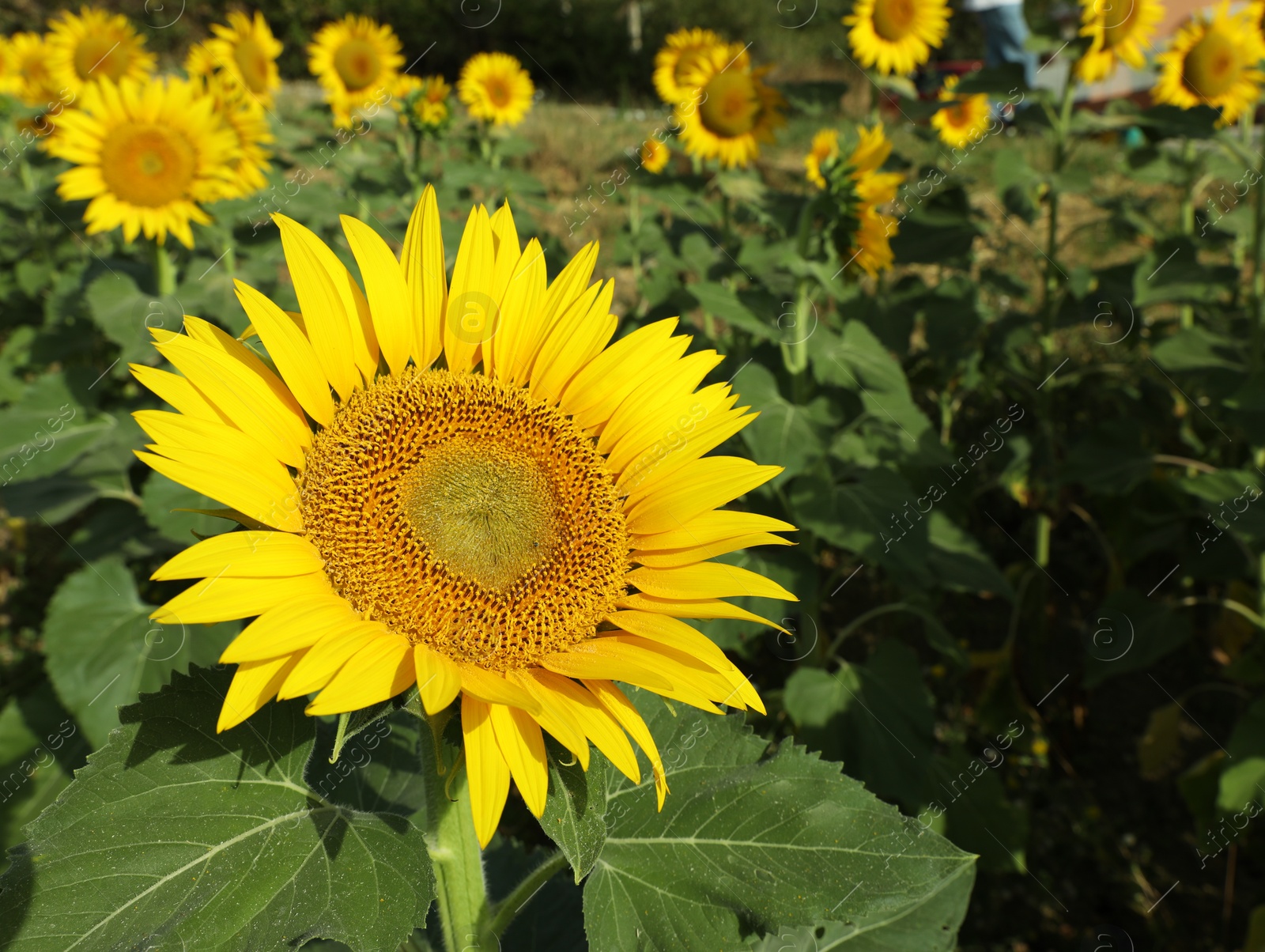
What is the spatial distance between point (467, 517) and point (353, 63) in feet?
19.7

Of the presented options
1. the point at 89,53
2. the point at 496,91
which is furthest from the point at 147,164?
the point at 496,91

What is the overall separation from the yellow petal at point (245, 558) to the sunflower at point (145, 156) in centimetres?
324

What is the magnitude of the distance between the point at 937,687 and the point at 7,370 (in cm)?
484

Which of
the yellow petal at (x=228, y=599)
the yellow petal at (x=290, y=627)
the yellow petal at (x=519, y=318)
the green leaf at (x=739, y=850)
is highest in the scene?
the yellow petal at (x=519, y=318)

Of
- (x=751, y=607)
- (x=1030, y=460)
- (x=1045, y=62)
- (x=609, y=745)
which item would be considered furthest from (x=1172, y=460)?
(x=609, y=745)

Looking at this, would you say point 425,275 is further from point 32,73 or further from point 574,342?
point 32,73

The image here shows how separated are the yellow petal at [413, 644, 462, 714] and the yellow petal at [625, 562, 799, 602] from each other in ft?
1.05

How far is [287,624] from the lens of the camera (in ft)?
3.67

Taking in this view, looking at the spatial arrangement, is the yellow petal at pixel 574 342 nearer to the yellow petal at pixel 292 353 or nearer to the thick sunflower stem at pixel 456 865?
the yellow petal at pixel 292 353

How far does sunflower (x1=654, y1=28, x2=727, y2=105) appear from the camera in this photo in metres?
5.40

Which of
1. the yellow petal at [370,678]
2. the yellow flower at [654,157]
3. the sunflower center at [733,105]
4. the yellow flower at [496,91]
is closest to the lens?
the yellow petal at [370,678]

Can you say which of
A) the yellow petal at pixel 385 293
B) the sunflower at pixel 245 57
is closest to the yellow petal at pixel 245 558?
the yellow petal at pixel 385 293

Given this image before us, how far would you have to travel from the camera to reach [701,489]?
1360 mm

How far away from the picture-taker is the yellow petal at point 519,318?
4.64 feet
